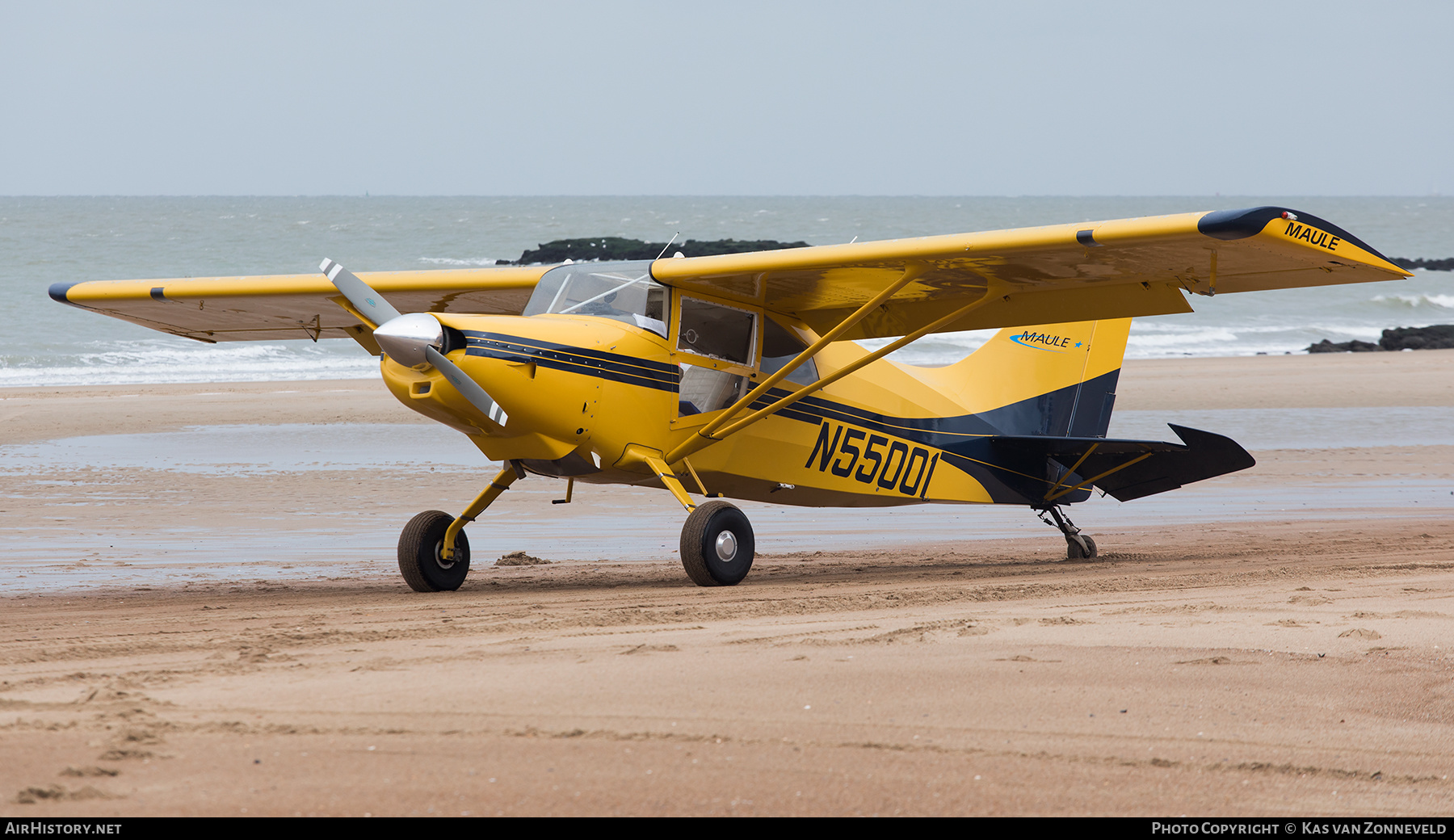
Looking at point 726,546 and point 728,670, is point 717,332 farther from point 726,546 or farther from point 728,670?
point 728,670

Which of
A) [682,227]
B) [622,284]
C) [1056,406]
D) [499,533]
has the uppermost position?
[682,227]

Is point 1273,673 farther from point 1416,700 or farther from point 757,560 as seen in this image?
point 757,560

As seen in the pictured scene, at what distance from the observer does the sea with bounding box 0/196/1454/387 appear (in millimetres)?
32125

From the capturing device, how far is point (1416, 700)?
4.76m

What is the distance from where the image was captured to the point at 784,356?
9.87 meters

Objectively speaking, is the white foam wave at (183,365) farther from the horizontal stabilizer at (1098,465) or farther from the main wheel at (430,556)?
the main wheel at (430,556)

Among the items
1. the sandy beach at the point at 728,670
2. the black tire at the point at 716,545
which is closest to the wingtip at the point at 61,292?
the sandy beach at the point at 728,670

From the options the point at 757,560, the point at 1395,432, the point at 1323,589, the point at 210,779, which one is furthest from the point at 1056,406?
the point at 1395,432

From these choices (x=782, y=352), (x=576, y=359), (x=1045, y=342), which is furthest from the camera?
(x=1045, y=342)

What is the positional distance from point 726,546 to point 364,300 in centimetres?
282

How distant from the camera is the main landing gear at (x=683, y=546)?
8.34 meters

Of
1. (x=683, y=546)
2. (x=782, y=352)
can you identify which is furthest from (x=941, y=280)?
(x=683, y=546)

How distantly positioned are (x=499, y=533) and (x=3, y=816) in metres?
8.71

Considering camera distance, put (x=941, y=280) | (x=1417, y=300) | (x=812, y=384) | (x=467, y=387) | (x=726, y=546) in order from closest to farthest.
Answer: (x=467, y=387)
(x=726, y=546)
(x=941, y=280)
(x=812, y=384)
(x=1417, y=300)
